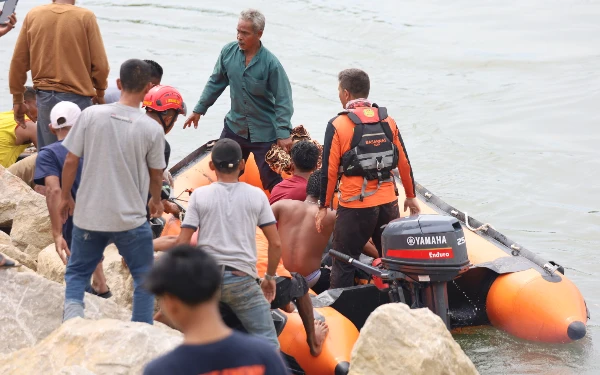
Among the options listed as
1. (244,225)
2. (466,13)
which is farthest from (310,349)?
(466,13)

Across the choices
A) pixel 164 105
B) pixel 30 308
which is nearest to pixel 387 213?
pixel 164 105

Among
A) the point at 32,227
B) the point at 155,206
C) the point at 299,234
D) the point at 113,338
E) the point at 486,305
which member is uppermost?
the point at 155,206

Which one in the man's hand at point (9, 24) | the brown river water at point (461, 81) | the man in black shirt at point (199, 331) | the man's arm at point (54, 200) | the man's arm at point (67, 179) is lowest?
the brown river water at point (461, 81)

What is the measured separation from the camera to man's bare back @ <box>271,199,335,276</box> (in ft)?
19.0

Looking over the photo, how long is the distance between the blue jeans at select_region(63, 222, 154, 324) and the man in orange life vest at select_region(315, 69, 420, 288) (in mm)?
1664

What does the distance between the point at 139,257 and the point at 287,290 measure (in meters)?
0.80

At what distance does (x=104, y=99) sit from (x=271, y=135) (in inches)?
50.7

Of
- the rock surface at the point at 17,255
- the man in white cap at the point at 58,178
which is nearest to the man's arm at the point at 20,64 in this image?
the rock surface at the point at 17,255

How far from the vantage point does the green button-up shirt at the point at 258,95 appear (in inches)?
276

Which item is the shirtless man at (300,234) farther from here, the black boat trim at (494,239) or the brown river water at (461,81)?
the brown river water at (461,81)

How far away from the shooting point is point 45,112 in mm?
6207

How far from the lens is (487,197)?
10953 millimetres

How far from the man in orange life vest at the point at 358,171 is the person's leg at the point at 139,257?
1.65 m

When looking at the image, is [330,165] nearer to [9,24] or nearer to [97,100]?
[97,100]
